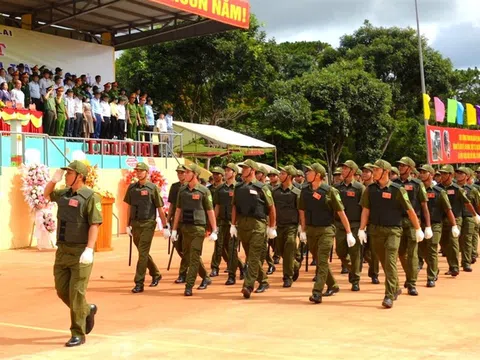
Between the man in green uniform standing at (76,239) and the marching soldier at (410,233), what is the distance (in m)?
4.97

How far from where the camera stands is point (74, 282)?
7695 mm

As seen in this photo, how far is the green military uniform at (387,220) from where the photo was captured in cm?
993

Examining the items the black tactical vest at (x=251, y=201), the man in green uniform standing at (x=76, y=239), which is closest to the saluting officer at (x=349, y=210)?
the black tactical vest at (x=251, y=201)

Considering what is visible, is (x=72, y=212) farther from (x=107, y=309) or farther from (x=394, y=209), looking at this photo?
(x=394, y=209)

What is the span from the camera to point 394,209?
10094 millimetres

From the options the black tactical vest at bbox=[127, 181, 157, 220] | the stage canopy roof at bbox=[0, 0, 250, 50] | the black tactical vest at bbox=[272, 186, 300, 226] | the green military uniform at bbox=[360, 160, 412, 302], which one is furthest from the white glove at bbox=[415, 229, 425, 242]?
the stage canopy roof at bbox=[0, 0, 250, 50]

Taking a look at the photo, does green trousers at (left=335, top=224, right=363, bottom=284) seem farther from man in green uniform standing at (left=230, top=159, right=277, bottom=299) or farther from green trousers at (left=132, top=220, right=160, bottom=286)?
green trousers at (left=132, top=220, right=160, bottom=286)

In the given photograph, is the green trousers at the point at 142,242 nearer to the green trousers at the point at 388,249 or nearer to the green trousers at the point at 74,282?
the green trousers at the point at 74,282

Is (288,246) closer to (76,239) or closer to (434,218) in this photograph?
(434,218)

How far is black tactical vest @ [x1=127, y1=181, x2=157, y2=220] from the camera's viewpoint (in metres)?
11.4

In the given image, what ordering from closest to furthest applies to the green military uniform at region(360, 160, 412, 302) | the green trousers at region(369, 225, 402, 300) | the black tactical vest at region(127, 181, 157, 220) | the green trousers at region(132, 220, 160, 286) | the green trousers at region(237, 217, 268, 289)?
the green trousers at region(369, 225, 402, 300) < the green military uniform at region(360, 160, 412, 302) < the green trousers at region(237, 217, 268, 289) < the green trousers at region(132, 220, 160, 286) < the black tactical vest at region(127, 181, 157, 220)

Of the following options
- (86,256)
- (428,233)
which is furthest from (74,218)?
(428,233)

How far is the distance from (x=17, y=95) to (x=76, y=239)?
521 inches

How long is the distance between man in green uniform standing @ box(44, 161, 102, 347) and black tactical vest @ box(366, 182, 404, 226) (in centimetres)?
430
